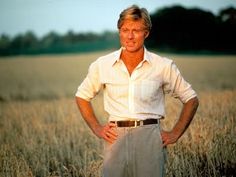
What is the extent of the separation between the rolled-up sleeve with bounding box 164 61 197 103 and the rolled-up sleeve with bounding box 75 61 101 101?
0.50 meters

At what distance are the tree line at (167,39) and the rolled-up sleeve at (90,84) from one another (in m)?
24.7

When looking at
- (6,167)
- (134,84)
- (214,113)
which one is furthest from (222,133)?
(134,84)

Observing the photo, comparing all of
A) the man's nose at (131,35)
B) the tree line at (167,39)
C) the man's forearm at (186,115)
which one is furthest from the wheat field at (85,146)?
the tree line at (167,39)

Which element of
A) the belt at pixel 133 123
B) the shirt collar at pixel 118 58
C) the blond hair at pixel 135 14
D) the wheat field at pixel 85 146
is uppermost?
the blond hair at pixel 135 14

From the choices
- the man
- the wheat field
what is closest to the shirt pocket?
the man

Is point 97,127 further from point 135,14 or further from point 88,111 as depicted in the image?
point 135,14

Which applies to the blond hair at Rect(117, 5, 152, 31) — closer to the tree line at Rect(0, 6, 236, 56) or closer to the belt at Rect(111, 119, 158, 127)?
the belt at Rect(111, 119, 158, 127)

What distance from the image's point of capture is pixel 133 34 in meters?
3.65

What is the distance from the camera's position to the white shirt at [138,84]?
11.9ft

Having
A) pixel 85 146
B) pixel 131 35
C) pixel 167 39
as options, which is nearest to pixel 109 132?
pixel 131 35

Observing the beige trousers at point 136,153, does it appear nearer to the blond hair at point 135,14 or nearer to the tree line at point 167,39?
the blond hair at point 135,14

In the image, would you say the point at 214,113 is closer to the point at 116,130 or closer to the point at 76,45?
the point at 116,130

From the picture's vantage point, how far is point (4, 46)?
38.6m

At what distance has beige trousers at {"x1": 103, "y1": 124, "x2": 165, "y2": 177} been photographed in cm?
A: 362
